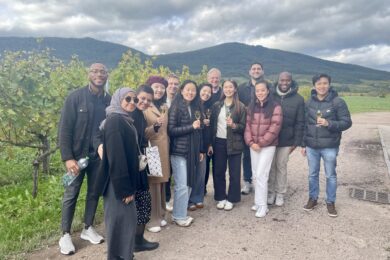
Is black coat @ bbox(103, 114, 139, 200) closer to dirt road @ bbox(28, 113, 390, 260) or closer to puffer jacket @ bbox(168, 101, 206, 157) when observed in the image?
dirt road @ bbox(28, 113, 390, 260)

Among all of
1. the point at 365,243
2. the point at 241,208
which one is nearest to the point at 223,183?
the point at 241,208

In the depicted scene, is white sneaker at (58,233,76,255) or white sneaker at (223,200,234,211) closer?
white sneaker at (58,233,76,255)

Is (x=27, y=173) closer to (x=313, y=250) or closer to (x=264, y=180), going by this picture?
(x=264, y=180)

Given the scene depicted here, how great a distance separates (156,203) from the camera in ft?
16.4

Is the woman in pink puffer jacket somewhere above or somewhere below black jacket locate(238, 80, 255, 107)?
below

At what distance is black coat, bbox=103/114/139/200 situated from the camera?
349 centimetres

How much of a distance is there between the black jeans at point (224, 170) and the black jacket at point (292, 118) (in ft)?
3.03

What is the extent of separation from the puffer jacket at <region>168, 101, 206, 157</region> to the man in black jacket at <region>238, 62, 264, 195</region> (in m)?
1.70

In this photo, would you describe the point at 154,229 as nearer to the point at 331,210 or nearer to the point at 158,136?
the point at 158,136

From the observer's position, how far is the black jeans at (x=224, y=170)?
5934 mm

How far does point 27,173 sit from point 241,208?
18.5 feet

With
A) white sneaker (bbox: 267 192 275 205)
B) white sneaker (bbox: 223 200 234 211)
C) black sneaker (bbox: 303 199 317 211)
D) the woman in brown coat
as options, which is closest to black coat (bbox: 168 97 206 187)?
the woman in brown coat

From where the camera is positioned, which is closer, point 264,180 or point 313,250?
point 313,250

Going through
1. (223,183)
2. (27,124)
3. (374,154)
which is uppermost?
(27,124)
